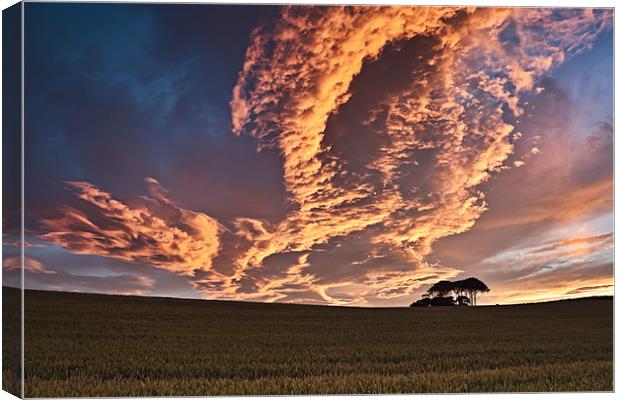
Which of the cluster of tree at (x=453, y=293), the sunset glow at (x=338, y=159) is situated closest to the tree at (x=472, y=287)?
the cluster of tree at (x=453, y=293)

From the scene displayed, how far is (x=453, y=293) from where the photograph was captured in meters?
11.3

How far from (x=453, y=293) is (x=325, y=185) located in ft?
6.48

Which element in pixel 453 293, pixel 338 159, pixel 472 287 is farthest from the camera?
pixel 472 287

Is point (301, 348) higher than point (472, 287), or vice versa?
point (472, 287)

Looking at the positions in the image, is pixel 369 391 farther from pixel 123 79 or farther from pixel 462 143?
pixel 123 79

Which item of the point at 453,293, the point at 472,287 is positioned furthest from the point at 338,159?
the point at 472,287

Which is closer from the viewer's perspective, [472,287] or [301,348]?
[301,348]

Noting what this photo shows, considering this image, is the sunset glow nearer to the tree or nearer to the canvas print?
the canvas print

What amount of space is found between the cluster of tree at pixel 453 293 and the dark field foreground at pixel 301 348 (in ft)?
0.47

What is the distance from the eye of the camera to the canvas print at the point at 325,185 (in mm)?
10625

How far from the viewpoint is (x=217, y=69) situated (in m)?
11.1

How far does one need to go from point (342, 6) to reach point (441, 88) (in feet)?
4.88

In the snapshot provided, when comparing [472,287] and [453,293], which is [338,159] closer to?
[453,293]

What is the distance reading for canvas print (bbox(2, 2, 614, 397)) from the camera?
10625 mm
